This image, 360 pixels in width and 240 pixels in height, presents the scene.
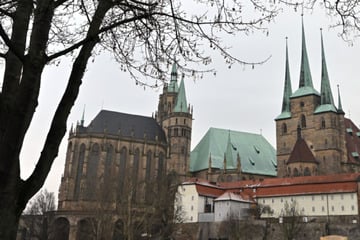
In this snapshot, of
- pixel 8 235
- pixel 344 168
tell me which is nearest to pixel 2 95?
pixel 8 235

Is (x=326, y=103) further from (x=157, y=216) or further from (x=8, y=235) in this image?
(x=8, y=235)

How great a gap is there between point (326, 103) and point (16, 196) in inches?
2442

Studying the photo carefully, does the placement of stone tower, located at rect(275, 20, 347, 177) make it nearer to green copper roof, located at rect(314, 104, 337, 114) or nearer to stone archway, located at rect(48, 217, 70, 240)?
green copper roof, located at rect(314, 104, 337, 114)

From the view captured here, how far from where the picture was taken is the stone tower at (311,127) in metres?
58.1

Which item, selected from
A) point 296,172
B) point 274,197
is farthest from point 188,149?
point 274,197

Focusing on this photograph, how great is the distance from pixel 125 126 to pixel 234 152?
756 inches

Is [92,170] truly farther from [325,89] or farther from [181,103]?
[325,89]

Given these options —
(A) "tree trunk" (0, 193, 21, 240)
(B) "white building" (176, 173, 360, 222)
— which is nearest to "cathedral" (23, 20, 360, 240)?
(B) "white building" (176, 173, 360, 222)

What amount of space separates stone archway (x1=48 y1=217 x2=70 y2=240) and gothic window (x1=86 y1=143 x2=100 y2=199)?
190 inches

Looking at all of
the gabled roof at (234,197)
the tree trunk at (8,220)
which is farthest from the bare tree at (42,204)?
the tree trunk at (8,220)

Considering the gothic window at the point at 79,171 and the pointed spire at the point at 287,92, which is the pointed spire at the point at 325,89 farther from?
the gothic window at the point at 79,171

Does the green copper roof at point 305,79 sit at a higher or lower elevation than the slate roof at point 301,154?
higher

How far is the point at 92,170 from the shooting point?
65.8 metres

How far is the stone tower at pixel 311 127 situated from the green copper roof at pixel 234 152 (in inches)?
385
